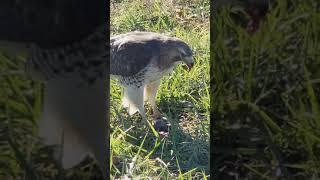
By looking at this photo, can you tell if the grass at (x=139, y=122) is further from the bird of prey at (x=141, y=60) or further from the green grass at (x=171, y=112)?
the bird of prey at (x=141, y=60)

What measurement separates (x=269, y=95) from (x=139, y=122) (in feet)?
8.77

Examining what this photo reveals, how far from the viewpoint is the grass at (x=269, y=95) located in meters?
1.56

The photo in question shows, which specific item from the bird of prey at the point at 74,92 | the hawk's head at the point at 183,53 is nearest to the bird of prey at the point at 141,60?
the hawk's head at the point at 183,53

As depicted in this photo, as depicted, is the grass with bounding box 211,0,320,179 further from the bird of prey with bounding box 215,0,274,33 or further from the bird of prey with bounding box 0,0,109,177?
the bird of prey with bounding box 0,0,109,177

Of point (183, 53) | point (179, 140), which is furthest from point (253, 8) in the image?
point (183, 53)

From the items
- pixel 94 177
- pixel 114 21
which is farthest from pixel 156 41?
pixel 94 177

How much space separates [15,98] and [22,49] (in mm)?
136

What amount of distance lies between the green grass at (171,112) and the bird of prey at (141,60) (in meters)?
0.15

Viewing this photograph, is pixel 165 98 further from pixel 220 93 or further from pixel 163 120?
pixel 220 93

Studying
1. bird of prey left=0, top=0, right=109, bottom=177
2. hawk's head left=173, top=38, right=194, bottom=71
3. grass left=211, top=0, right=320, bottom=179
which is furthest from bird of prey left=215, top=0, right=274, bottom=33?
hawk's head left=173, top=38, right=194, bottom=71

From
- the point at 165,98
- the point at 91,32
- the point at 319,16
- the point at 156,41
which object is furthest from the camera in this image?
the point at 165,98

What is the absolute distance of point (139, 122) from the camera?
166 inches

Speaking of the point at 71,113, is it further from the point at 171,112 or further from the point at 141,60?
the point at 171,112

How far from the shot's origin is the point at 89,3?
5.33ft
